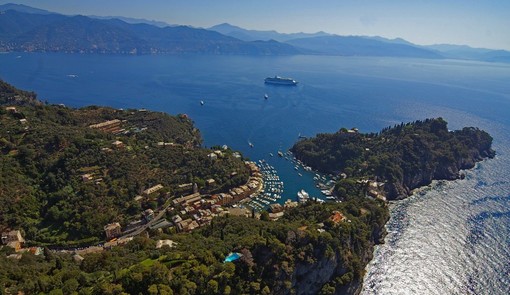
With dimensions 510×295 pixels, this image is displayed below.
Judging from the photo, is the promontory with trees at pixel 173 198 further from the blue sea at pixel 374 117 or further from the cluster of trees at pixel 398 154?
the blue sea at pixel 374 117

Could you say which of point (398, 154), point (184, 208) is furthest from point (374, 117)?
point (184, 208)

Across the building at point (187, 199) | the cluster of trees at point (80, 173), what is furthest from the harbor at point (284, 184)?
the building at point (187, 199)

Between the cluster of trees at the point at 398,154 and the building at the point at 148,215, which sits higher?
the cluster of trees at the point at 398,154

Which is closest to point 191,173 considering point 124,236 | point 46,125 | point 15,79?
point 124,236

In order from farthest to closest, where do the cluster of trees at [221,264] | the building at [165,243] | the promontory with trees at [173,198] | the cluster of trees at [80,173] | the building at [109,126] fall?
the building at [109,126]
the cluster of trees at [80,173]
the building at [165,243]
the promontory with trees at [173,198]
the cluster of trees at [221,264]

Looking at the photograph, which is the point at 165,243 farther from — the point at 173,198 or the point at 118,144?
the point at 118,144

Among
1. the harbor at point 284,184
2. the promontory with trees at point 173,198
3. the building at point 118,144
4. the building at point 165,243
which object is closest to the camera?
the promontory with trees at point 173,198

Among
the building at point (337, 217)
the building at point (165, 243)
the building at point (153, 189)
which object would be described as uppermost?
the building at point (337, 217)

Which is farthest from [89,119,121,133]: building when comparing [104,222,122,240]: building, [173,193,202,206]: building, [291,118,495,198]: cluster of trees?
[291,118,495,198]: cluster of trees
